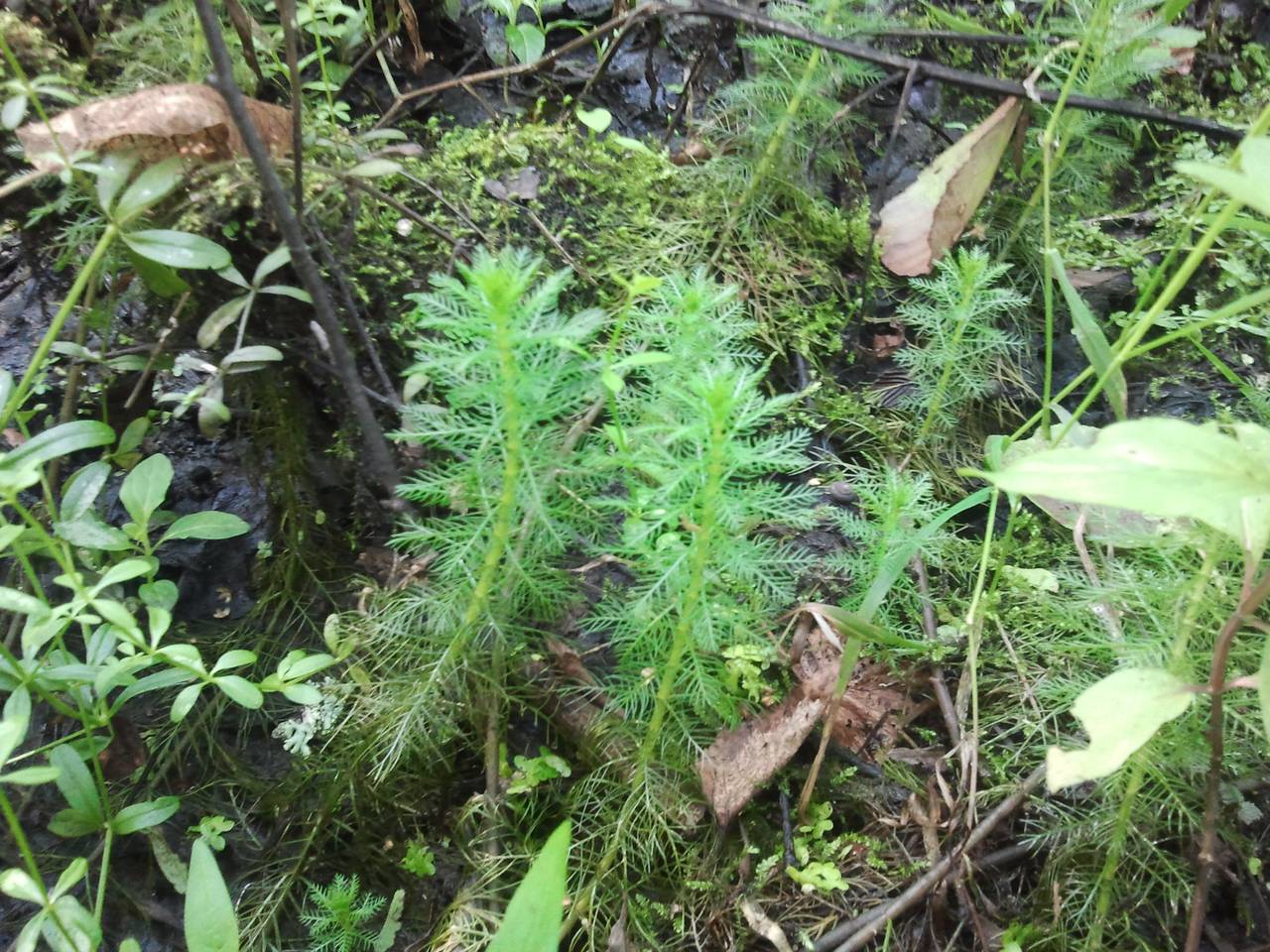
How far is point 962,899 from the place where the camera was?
1.19 metres

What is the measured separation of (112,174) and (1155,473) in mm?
1466

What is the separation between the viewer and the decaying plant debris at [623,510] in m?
1.12

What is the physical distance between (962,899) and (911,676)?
1.20 ft

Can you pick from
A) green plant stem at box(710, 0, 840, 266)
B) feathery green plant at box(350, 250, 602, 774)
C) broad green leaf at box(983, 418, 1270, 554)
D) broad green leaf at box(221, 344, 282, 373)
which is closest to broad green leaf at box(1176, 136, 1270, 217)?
broad green leaf at box(983, 418, 1270, 554)

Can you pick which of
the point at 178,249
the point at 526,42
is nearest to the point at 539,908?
the point at 178,249

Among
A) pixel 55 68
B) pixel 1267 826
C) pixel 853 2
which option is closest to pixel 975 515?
pixel 1267 826

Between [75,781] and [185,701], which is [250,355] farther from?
[75,781]

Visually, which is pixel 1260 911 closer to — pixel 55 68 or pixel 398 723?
pixel 398 723

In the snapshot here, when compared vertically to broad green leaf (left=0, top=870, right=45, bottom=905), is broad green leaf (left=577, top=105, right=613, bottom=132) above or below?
above

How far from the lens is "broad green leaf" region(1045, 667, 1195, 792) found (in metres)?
0.81

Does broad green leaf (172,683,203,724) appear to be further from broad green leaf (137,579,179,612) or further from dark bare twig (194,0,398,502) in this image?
dark bare twig (194,0,398,502)

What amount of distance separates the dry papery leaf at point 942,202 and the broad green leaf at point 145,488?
1526mm

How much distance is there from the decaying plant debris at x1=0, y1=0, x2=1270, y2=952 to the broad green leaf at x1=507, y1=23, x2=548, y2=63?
11 millimetres

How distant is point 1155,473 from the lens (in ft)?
2.43
